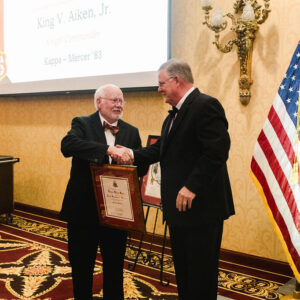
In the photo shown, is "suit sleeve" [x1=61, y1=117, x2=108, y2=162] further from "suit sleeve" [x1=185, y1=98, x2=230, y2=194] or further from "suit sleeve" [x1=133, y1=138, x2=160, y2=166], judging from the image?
"suit sleeve" [x1=185, y1=98, x2=230, y2=194]

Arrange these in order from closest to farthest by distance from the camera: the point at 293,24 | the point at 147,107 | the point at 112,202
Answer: the point at 112,202 → the point at 293,24 → the point at 147,107

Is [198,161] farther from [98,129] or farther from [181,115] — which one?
[98,129]

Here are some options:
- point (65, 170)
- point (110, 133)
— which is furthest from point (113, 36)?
point (110, 133)

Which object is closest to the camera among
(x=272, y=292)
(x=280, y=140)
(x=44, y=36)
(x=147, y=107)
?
(x=280, y=140)

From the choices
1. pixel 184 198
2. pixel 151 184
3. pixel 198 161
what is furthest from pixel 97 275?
pixel 198 161

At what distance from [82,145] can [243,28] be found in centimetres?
184

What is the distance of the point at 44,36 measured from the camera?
195 inches

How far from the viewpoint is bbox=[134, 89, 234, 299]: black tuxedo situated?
192 cm

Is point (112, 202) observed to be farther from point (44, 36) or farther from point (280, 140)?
point (44, 36)

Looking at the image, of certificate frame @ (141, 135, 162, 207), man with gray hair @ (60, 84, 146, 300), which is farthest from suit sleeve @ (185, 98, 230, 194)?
certificate frame @ (141, 135, 162, 207)

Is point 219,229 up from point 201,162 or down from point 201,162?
down

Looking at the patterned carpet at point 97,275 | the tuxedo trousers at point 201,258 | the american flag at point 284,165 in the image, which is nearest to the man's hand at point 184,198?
the tuxedo trousers at point 201,258

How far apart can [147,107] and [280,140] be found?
1.79 metres

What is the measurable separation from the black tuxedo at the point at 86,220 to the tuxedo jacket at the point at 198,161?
17.0 inches
